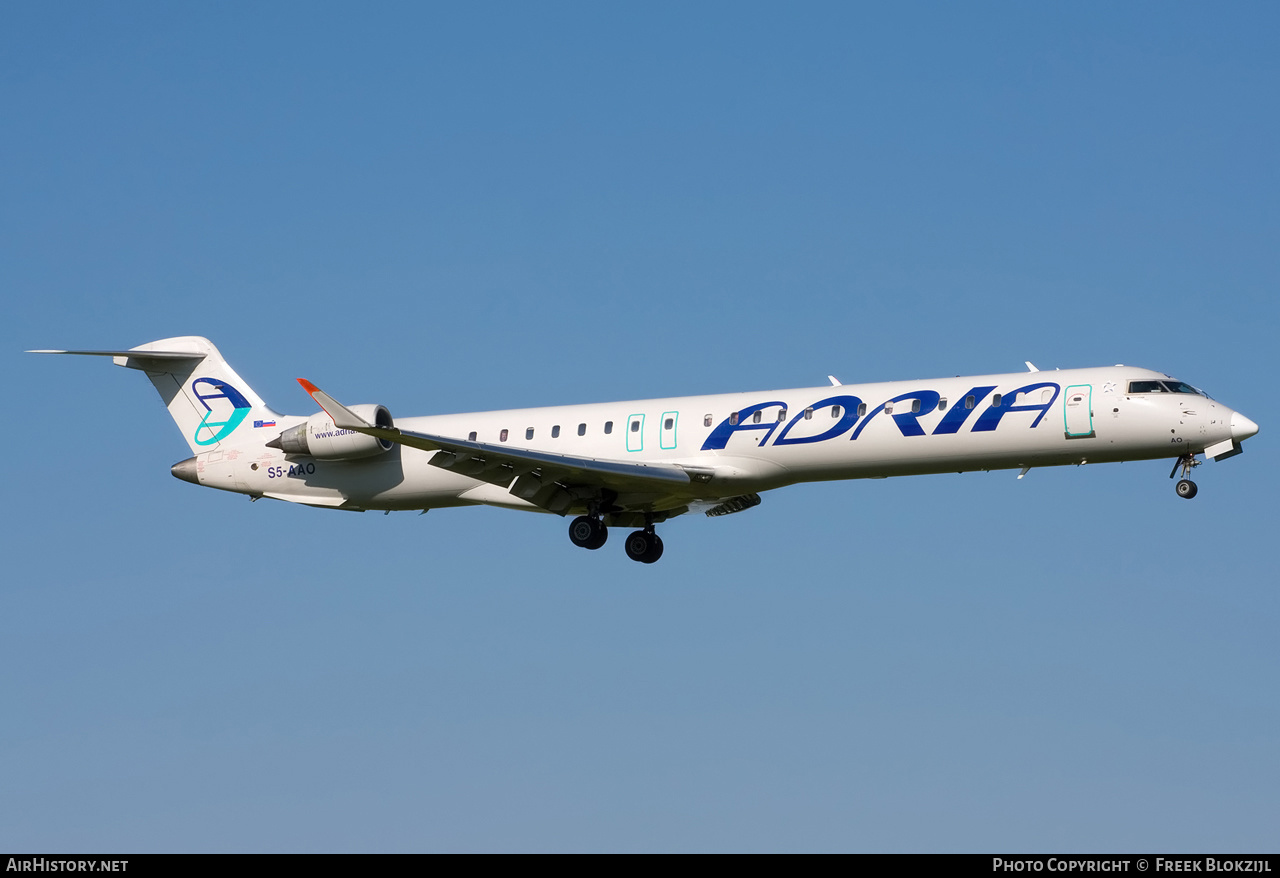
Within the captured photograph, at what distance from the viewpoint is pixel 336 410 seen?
86.4ft

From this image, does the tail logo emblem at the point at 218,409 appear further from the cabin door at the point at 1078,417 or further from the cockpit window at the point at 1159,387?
the cockpit window at the point at 1159,387

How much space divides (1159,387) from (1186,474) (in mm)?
1538

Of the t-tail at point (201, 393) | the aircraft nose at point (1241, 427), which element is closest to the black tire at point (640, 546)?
the t-tail at point (201, 393)

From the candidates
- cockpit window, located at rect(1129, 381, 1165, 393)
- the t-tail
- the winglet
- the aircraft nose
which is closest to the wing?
the winglet

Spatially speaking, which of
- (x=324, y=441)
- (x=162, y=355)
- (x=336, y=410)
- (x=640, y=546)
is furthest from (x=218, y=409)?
(x=640, y=546)

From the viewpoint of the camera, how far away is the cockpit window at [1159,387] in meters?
26.6

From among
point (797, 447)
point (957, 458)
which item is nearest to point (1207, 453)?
point (957, 458)

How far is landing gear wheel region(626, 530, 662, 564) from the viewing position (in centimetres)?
3106

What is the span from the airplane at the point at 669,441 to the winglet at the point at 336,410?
37 millimetres

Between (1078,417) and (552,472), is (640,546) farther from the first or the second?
(1078,417)
